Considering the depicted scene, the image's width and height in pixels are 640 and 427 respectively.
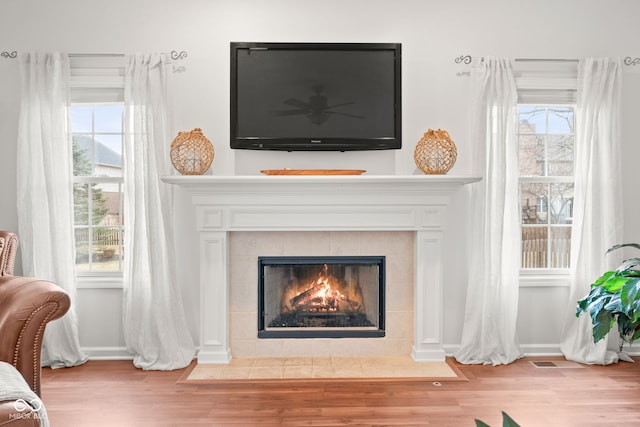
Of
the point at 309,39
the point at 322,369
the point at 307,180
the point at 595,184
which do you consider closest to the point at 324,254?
the point at 307,180

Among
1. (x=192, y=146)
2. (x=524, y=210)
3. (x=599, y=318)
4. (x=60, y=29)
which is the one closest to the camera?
(x=599, y=318)

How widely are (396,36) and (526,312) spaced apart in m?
2.31

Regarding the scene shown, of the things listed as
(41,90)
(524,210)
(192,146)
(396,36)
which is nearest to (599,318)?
(524,210)

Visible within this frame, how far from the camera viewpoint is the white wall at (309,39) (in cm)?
379

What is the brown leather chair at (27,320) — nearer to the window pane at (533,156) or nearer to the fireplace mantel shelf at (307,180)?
the fireplace mantel shelf at (307,180)

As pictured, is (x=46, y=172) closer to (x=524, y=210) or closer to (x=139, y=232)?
(x=139, y=232)

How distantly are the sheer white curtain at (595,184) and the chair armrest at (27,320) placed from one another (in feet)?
11.2

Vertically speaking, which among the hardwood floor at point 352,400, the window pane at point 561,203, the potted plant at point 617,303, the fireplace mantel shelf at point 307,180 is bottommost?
the hardwood floor at point 352,400

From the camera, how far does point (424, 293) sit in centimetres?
373

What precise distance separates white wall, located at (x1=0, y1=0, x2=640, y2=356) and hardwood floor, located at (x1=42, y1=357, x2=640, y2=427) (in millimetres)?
551

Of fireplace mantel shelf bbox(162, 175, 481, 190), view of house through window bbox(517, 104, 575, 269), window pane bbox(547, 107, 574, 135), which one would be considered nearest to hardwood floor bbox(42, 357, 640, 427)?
view of house through window bbox(517, 104, 575, 269)

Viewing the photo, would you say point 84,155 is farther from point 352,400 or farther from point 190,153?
point 352,400

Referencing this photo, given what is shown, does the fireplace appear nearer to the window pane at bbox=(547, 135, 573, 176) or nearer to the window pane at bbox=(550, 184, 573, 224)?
the window pane at bbox=(550, 184, 573, 224)

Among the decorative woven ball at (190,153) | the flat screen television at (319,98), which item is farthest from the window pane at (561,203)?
the decorative woven ball at (190,153)
